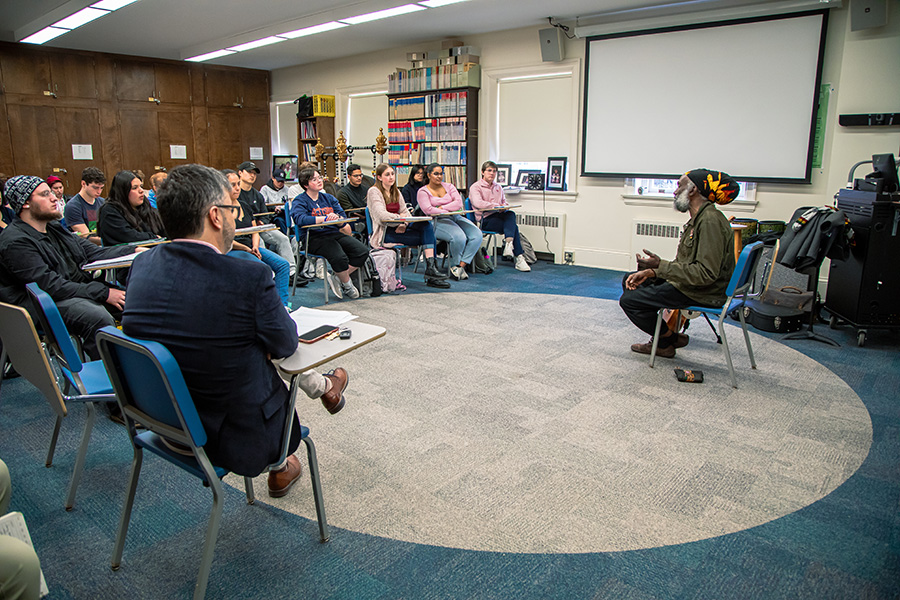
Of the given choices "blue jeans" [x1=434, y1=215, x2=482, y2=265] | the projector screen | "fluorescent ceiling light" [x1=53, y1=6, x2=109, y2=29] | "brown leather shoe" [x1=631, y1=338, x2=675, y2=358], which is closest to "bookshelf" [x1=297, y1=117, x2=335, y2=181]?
"fluorescent ceiling light" [x1=53, y1=6, x2=109, y2=29]

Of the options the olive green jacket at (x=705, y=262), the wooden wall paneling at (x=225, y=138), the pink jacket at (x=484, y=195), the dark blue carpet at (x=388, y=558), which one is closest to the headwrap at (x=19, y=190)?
the dark blue carpet at (x=388, y=558)

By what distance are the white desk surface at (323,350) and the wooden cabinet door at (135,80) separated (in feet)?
31.2

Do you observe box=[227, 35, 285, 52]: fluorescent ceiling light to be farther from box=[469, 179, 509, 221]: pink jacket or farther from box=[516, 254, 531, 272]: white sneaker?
box=[516, 254, 531, 272]: white sneaker

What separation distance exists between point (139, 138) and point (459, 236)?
20.9ft

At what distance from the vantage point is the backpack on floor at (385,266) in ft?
20.0

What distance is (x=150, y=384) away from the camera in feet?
5.49

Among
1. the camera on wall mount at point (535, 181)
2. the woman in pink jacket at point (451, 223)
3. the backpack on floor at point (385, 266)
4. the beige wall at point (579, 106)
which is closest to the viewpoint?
the beige wall at point (579, 106)

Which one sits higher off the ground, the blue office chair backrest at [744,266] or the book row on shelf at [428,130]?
the book row on shelf at [428,130]

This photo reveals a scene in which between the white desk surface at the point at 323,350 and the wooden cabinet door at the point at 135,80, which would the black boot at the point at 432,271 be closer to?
the white desk surface at the point at 323,350

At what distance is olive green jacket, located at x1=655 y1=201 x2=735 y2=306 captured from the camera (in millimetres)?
3562

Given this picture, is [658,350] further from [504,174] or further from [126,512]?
[504,174]

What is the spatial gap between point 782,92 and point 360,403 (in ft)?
17.2

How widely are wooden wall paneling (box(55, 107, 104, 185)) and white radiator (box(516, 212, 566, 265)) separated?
665cm

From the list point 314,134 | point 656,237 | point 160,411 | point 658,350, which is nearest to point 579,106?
point 656,237
